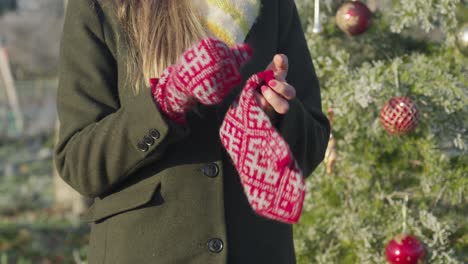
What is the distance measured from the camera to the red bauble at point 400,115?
2.44m

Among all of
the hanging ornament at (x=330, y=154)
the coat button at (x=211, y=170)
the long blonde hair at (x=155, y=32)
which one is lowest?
the hanging ornament at (x=330, y=154)

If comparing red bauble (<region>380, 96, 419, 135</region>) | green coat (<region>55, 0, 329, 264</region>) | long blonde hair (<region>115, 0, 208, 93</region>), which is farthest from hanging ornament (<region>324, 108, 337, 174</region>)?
long blonde hair (<region>115, 0, 208, 93</region>)

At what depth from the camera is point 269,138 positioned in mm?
1291

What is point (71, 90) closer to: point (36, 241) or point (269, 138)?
point (269, 138)

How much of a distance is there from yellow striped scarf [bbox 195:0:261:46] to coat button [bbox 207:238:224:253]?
37 centimetres

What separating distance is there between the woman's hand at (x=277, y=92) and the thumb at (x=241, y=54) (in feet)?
0.19

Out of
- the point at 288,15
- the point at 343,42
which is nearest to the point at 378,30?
the point at 343,42

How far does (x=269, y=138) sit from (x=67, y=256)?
4.54 meters

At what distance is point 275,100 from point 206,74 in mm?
141

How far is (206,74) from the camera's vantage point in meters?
1.24

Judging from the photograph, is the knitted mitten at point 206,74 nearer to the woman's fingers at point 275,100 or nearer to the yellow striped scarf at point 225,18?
the woman's fingers at point 275,100

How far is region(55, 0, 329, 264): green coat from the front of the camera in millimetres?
1379

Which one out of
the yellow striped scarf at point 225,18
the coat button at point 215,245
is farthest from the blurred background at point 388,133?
the coat button at point 215,245

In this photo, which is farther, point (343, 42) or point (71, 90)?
point (343, 42)
